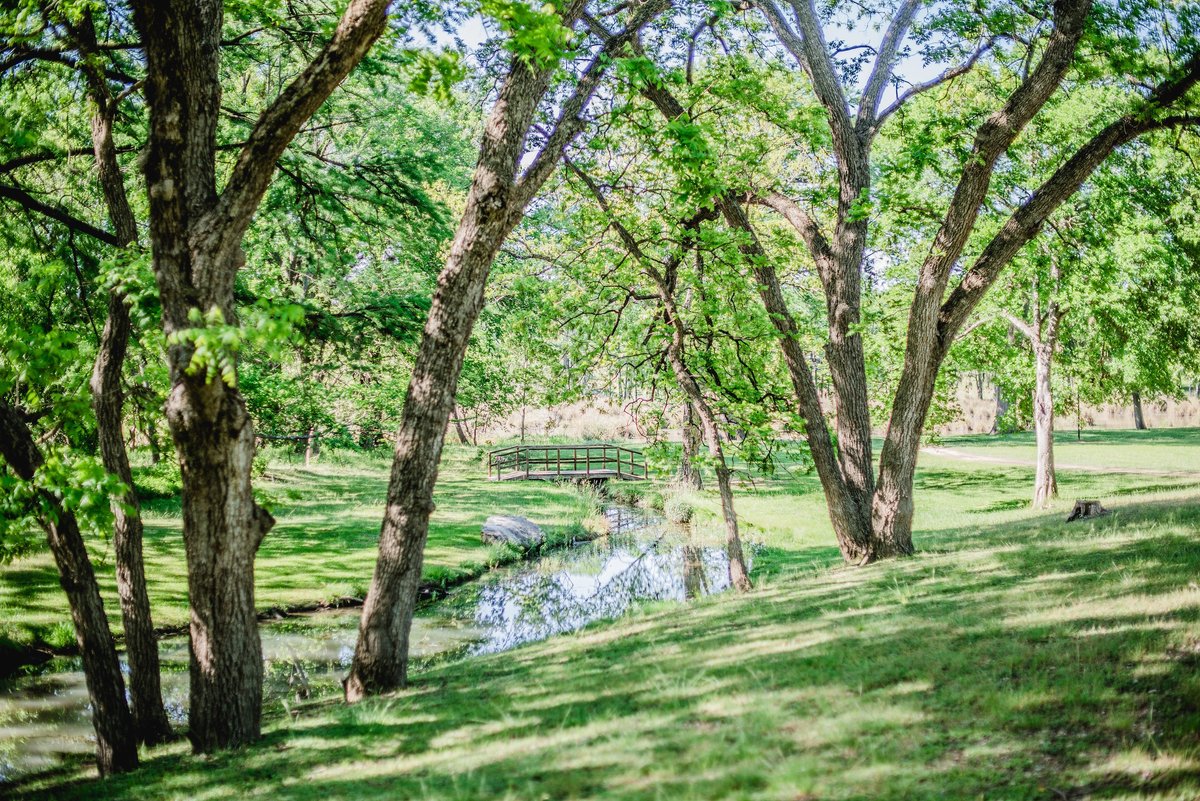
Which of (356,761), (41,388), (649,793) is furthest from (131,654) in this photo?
(649,793)

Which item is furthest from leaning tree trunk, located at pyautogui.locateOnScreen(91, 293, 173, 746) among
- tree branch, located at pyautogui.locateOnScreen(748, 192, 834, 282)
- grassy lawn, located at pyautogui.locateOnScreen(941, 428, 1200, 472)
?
grassy lawn, located at pyautogui.locateOnScreen(941, 428, 1200, 472)

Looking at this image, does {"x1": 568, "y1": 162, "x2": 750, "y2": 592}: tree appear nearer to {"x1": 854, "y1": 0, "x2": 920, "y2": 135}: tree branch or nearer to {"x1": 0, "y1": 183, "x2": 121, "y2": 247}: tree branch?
{"x1": 854, "y1": 0, "x2": 920, "y2": 135}: tree branch

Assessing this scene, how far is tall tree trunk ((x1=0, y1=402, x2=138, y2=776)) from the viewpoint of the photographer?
609 centimetres

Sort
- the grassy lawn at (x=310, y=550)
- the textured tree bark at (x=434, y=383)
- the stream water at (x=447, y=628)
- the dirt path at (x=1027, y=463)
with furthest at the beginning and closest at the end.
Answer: the dirt path at (x=1027, y=463) < the grassy lawn at (x=310, y=550) < the stream water at (x=447, y=628) < the textured tree bark at (x=434, y=383)

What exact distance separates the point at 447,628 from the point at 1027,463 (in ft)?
97.1

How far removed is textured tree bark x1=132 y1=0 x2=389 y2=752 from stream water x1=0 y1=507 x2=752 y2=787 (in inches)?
108

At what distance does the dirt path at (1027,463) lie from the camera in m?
24.2

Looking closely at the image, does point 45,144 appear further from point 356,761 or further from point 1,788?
point 356,761

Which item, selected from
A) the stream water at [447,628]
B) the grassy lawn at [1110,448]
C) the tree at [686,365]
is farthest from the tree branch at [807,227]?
the grassy lawn at [1110,448]

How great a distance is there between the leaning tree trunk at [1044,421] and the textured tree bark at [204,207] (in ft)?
60.6

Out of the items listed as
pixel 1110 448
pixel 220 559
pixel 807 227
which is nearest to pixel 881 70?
pixel 807 227

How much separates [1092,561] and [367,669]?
21.4 ft

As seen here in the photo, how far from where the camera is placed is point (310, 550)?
17297mm

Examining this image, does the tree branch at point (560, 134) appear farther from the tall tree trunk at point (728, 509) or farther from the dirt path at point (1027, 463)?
the dirt path at point (1027, 463)
